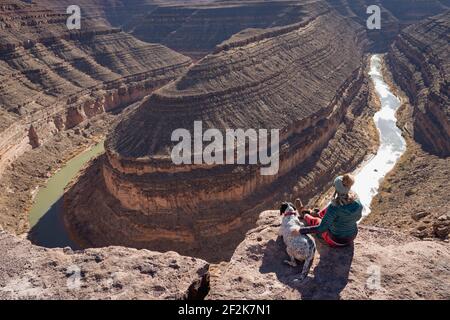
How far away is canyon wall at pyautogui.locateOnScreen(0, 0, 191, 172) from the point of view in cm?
4875

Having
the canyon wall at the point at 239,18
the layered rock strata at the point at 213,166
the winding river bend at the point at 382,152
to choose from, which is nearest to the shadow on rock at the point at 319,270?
the layered rock strata at the point at 213,166

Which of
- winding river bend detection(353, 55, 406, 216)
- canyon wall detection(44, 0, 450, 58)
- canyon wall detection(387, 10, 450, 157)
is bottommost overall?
winding river bend detection(353, 55, 406, 216)

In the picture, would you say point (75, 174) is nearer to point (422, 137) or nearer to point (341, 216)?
point (341, 216)

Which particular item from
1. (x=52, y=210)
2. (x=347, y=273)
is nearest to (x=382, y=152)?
(x=52, y=210)

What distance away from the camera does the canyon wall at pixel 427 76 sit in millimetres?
48469

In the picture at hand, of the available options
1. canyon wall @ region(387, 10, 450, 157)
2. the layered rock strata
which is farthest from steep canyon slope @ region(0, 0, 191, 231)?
canyon wall @ region(387, 10, 450, 157)

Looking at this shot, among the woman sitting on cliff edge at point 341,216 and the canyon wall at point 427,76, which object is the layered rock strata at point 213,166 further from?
the woman sitting on cliff edge at point 341,216

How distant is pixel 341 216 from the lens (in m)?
9.81

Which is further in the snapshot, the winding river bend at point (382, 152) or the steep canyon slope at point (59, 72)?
the steep canyon slope at point (59, 72)

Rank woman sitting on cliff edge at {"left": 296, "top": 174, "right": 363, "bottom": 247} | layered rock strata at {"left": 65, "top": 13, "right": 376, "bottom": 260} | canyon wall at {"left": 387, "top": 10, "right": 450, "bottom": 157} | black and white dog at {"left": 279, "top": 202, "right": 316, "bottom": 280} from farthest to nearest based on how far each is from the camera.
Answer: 1. canyon wall at {"left": 387, "top": 10, "right": 450, "bottom": 157}
2. layered rock strata at {"left": 65, "top": 13, "right": 376, "bottom": 260}
3. woman sitting on cliff edge at {"left": 296, "top": 174, "right": 363, "bottom": 247}
4. black and white dog at {"left": 279, "top": 202, "right": 316, "bottom": 280}

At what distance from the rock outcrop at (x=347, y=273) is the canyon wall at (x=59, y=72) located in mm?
39583

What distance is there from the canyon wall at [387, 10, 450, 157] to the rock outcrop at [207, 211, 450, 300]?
128 feet

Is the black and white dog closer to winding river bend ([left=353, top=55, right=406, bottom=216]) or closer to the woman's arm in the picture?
the woman's arm
